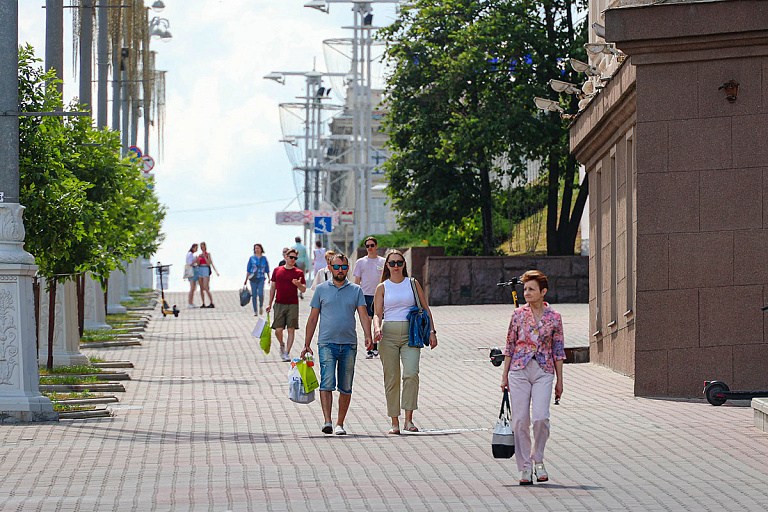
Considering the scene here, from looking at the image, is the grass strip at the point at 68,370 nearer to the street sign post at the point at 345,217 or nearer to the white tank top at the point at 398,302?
the white tank top at the point at 398,302

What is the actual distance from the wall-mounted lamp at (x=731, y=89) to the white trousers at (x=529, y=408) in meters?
6.70

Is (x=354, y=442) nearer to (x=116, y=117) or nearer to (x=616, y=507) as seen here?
(x=616, y=507)

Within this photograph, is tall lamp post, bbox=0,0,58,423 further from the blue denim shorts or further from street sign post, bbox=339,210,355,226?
street sign post, bbox=339,210,355,226

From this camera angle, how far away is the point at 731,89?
1514 centimetres

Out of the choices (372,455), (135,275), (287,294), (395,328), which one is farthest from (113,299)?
(372,455)

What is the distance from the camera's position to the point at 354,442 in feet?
38.3

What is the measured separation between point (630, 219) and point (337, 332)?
224 inches

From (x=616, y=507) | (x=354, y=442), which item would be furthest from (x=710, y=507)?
(x=354, y=442)

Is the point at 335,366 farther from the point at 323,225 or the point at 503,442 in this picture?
the point at 323,225

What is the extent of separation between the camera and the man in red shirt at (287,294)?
21031 mm

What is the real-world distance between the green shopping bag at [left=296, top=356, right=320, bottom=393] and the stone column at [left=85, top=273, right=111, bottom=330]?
51.0 ft

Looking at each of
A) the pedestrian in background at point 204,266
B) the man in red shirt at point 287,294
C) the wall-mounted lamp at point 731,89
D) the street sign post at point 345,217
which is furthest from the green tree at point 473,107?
the street sign post at point 345,217

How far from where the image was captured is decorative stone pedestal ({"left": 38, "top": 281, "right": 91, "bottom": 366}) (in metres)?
19.2

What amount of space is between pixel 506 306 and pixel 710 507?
26.6 m
